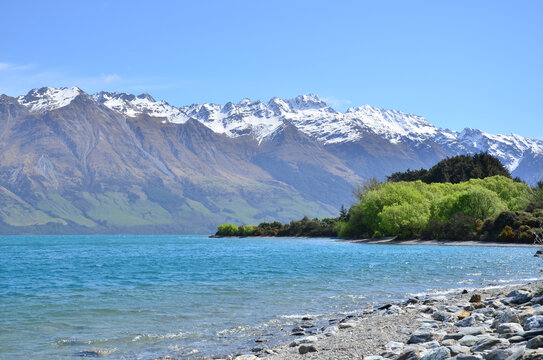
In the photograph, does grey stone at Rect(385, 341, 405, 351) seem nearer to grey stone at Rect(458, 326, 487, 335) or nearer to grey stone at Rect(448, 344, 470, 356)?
grey stone at Rect(458, 326, 487, 335)

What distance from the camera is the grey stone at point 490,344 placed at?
37.0ft

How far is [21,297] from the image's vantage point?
108ft

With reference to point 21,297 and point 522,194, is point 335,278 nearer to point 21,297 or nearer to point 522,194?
point 21,297

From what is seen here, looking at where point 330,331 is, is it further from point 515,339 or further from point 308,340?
point 515,339

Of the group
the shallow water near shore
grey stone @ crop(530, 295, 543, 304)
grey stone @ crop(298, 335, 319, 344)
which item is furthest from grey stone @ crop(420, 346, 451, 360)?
grey stone @ crop(530, 295, 543, 304)

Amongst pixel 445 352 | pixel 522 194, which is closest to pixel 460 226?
pixel 522 194

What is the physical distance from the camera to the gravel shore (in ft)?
36.8

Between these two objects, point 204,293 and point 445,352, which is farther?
point 204,293

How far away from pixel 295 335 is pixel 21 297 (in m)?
21.0

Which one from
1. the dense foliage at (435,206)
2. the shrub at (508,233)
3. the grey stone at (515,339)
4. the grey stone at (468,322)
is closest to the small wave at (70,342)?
the grey stone at (468,322)

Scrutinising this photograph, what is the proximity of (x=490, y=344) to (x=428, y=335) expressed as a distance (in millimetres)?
3506

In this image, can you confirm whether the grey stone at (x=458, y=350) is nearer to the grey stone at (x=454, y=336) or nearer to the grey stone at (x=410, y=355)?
the grey stone at (x=410, y=355)

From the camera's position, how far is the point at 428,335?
585 inches

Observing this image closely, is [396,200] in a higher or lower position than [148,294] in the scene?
higher
